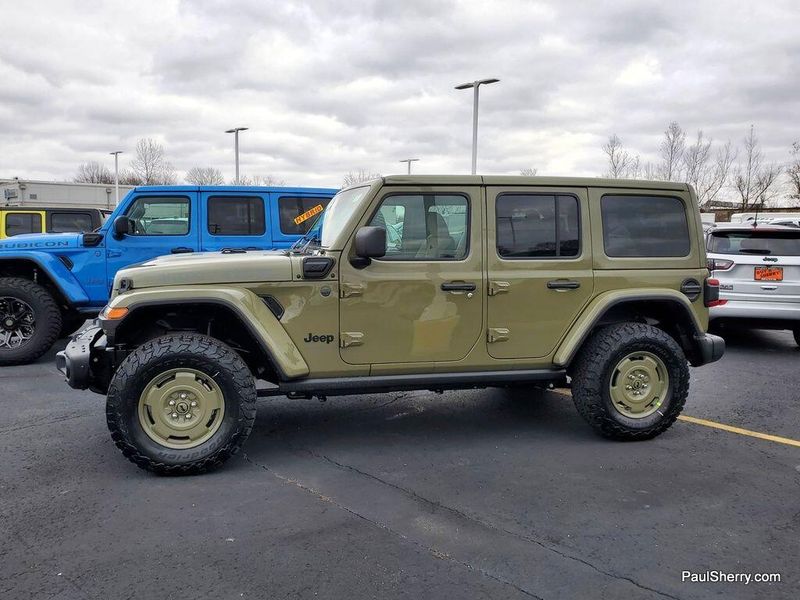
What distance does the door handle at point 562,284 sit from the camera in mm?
4594

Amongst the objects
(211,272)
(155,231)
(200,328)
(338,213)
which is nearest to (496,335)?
(338,213)

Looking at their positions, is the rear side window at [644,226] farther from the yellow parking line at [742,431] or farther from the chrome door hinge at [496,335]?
the yellow parking line at [742,431]

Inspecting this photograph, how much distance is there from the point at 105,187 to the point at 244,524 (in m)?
19.2

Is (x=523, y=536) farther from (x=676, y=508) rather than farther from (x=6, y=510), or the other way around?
(x=6, y=510)

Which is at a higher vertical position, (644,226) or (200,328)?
(644,226)

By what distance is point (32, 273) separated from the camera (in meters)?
7.49

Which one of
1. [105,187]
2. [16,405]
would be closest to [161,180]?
[105,187]

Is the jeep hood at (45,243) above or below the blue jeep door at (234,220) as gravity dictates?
below

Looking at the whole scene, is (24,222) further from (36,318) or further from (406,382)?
(406,382)

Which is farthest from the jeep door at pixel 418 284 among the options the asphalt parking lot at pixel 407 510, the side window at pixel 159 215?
the side window at pixel 159 215

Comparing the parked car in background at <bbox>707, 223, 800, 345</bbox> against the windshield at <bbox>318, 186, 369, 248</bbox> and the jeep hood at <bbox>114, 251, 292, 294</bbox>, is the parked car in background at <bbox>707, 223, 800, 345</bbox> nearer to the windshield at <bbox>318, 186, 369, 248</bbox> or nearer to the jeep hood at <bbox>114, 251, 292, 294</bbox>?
the windshield at <bbox>318, 186, 369, 248</bbox>

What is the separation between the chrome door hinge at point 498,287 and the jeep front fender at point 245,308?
1371 millimetres

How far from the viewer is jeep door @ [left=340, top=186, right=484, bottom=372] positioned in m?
4.32

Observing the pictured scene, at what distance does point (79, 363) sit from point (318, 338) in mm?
1510
